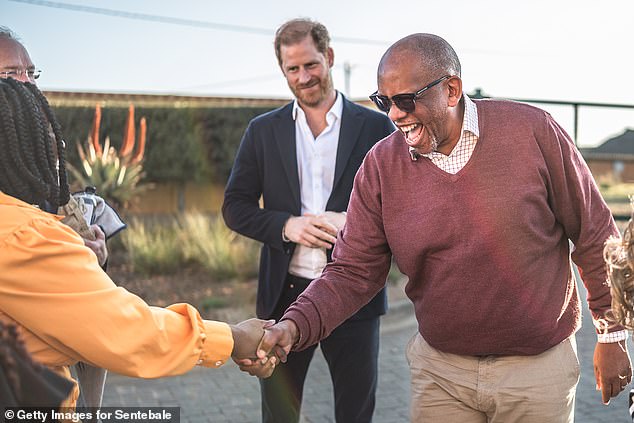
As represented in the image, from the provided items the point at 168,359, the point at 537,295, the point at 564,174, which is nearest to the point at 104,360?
the point at 168,359

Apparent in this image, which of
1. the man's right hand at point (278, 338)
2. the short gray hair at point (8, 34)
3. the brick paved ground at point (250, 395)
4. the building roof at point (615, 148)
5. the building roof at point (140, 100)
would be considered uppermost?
the short gray hair at point (8, 34)

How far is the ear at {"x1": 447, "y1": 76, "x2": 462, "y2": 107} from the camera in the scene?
3.31 m

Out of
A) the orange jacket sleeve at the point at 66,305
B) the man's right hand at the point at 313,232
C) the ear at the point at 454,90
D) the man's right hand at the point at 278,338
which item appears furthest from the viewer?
the man's right hand at the point at 313,232

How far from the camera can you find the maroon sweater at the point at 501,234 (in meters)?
3.20

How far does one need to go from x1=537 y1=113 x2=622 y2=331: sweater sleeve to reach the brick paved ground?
275 cm

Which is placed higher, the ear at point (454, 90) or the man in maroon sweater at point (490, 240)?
the ear at point (454, 90)

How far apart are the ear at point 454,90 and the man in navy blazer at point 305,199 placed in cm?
115

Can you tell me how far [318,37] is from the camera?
4.48m

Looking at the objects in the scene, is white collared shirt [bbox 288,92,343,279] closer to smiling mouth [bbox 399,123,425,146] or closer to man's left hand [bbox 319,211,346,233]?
man's left hand [bbox 319,211,346,233]

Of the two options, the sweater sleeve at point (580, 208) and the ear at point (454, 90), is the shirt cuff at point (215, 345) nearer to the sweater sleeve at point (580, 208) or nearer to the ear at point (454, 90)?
the ear at point (454, 90)

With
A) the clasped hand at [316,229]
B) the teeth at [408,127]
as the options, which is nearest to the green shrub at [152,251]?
the clasped hand at [316,229]

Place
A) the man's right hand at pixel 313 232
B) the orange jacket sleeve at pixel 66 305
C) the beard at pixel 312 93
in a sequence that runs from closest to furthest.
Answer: the orange jacket sleeve at pixel 66 305
the man's right hand at pixel 313 232
the beard at pixel 312 93

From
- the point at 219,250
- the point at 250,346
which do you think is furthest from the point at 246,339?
the point at 219,250

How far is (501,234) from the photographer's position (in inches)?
125
